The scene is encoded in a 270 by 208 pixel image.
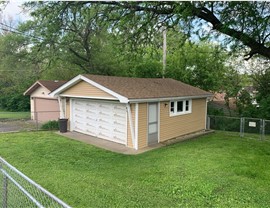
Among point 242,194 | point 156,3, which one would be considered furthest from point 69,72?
point 242,194

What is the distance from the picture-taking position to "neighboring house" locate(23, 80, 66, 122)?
19453 millimetres

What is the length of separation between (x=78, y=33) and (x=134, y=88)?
11.1m

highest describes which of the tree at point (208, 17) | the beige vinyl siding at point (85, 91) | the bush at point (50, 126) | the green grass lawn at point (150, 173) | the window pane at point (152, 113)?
the tree at point (208, 17)

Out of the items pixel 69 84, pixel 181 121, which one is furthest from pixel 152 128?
pixel 69 84

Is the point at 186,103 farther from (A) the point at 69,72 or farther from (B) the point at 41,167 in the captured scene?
(A) the point at 69,72

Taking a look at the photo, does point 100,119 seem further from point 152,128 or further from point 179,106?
point 179,106

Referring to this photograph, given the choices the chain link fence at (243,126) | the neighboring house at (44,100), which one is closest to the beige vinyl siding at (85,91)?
the neighboring house at (44,100)

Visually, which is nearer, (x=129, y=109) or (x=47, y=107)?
(x=129, y=109)

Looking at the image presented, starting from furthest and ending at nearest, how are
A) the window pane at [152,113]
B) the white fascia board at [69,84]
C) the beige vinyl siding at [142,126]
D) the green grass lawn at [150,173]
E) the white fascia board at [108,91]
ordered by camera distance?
the white fascia board at [69,84]
the window pane at [152,113]
the beige vinyl siding at [142,126]
the white fascia board at [108,91]
the green grass lawn at [150,173]

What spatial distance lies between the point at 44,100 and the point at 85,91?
Result: 996 cm

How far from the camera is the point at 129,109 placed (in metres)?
10.2

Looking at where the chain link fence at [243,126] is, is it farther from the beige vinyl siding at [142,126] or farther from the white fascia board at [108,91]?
the white fascia board at [108,91]

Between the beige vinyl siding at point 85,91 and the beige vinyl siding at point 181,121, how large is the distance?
2839mm

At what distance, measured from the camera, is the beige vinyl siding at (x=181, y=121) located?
11641 millimetres
